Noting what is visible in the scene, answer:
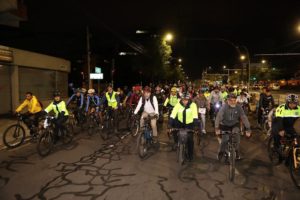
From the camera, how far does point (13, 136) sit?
10.1m

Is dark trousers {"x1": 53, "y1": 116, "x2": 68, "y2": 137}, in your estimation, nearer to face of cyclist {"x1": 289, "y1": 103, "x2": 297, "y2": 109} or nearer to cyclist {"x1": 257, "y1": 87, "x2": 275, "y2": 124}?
face of cyclist {"x1": 289, "y1": 103, "x2": 297, "y2": 109}

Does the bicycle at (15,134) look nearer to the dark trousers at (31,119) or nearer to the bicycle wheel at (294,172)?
the dark trousers at (31,119)

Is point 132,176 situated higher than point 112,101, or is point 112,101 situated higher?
point 112,101

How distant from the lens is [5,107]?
18297 millimetres

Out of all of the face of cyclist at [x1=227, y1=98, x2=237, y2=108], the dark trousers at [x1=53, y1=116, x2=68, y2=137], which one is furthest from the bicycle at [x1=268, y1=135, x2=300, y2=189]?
the dark trousers at [x1=53, y1=116, x2=68, y2=137]

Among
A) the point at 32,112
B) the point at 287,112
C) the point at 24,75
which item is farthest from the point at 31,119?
the point at 24,75

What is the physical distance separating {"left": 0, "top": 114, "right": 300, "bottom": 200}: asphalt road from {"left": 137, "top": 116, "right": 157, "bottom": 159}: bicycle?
9.0 inches

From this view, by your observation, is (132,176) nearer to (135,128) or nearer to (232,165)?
(232,165)

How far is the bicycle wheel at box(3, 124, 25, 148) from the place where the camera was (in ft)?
32.3

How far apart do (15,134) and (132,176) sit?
5.08 metres

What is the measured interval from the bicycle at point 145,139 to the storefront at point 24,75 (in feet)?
35.4

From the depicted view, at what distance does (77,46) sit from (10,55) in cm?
2299

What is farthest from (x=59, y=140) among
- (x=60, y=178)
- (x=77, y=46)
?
(x=77, y=46)

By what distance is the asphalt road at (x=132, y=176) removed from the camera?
579 centimetres
